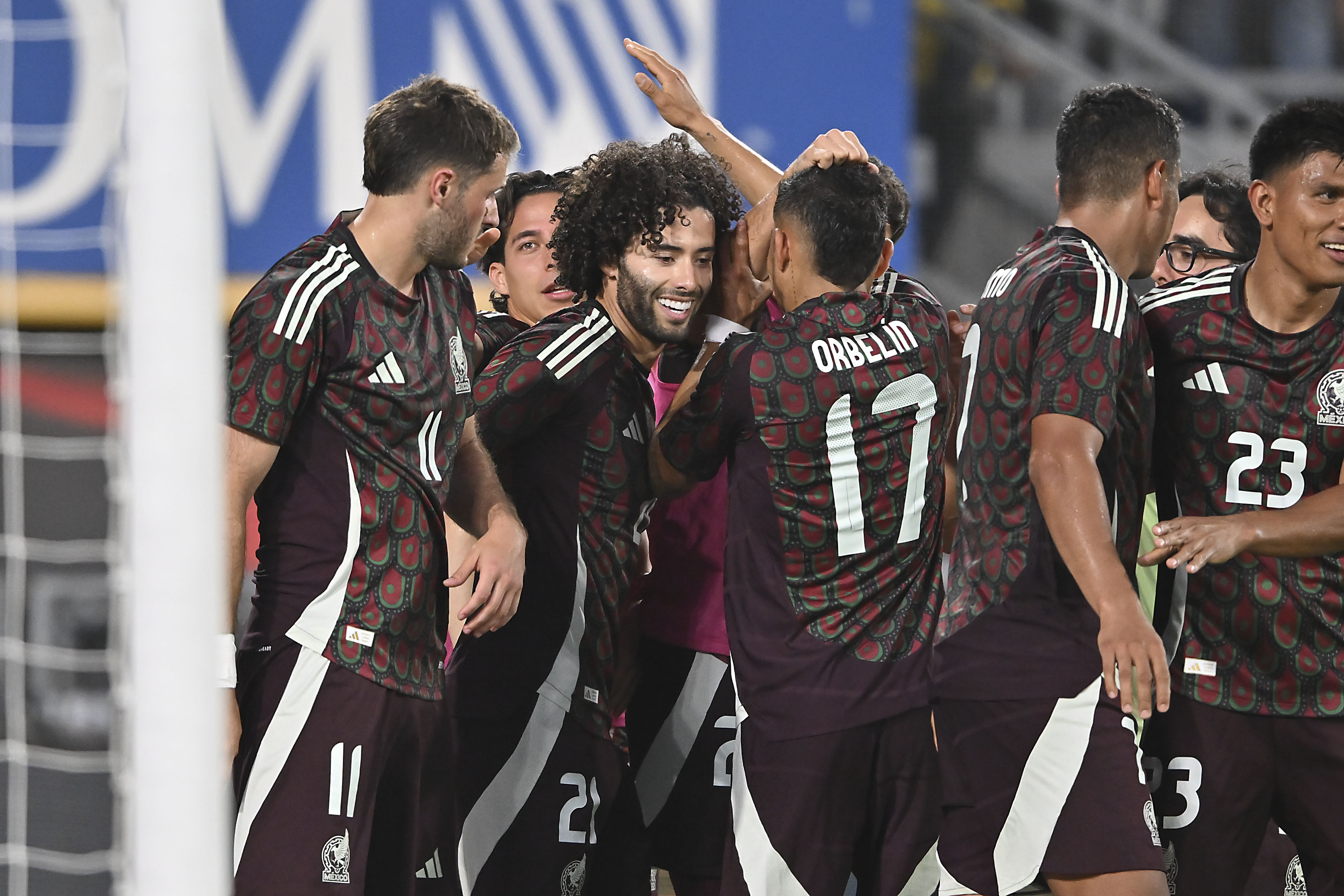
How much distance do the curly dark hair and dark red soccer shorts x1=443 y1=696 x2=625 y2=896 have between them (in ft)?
3.53

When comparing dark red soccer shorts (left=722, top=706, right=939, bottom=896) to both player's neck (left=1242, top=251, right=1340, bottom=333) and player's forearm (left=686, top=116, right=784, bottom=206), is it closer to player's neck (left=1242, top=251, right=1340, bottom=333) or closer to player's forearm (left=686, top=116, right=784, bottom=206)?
player's neck (left=1242, top=251, right=1340, bottom=333)

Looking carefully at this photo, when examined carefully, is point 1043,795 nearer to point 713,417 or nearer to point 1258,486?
point 1258,486

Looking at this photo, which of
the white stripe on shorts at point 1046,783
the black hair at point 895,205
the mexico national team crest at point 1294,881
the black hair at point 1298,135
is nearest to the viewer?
the white stripe on shorts at point 1046,783

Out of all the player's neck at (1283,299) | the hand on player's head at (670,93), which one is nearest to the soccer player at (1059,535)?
the player's neck at (1283,299)

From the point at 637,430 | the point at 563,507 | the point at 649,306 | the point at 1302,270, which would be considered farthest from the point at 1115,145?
the point at 563,507

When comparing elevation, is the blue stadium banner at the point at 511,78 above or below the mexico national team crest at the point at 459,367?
above

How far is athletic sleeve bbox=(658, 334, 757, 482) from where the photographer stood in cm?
317

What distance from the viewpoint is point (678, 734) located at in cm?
365

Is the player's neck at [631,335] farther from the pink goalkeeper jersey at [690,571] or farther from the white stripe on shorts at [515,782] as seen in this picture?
the white stripe on shorts at [515,782]

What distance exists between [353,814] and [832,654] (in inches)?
40.1

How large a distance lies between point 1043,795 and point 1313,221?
137 centimetres

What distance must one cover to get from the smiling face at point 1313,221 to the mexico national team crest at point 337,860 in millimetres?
2316

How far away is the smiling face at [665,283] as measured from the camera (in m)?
3.49

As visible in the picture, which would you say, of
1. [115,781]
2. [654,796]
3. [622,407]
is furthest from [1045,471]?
[115,781]
